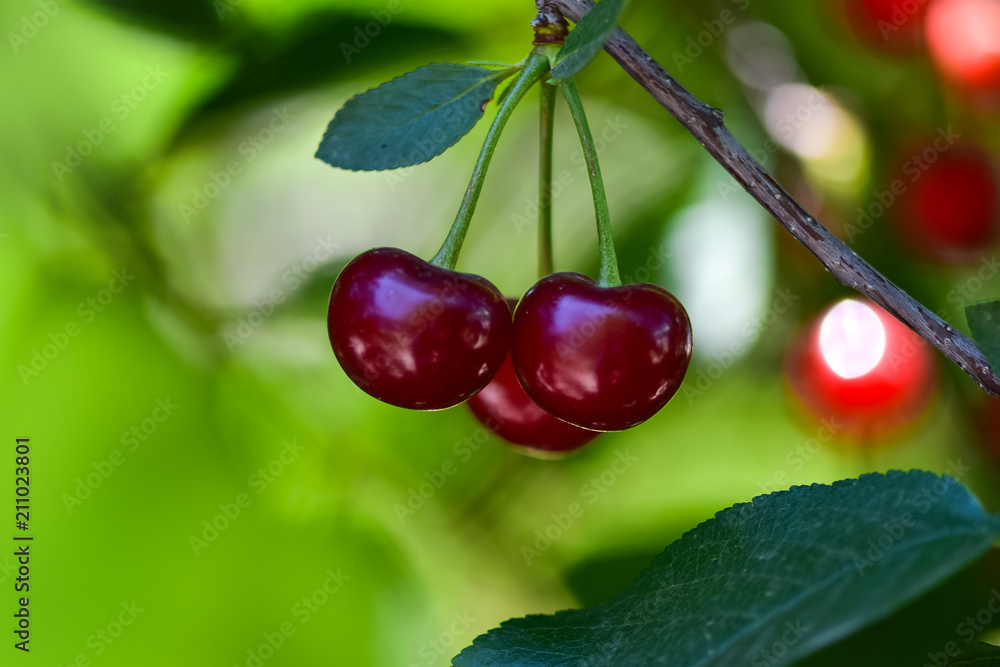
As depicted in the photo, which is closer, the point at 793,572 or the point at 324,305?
the point at 793,572

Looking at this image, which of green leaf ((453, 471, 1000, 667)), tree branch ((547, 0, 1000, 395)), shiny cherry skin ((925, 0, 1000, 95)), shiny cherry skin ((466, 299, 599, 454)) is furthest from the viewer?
shiny cherry skin ((925, 0, 1000, 95))

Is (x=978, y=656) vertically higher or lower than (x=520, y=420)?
higher

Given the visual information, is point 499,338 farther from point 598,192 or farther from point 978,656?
point 978,656

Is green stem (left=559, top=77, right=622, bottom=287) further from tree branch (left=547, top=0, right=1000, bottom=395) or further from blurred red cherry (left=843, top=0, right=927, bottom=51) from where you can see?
blurred red cherry (left=843, top=0, right=927, bottom=51)

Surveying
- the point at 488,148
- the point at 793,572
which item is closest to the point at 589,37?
the point at 488,148

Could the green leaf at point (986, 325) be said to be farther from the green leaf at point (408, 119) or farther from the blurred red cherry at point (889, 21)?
the blurred red cherry at point (889, 21)

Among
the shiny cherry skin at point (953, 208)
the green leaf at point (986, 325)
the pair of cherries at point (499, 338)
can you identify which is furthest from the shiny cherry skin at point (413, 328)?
the shiny cherry skin at point (953, 208)

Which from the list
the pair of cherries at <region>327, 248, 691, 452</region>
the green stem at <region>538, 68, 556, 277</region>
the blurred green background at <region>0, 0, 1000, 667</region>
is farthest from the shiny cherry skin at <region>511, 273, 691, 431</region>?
the blurred green background at <region>0, 0, 1000, 667</region>
